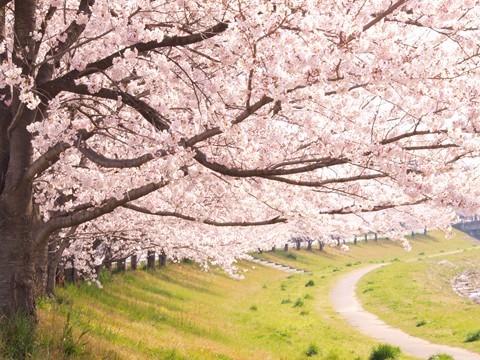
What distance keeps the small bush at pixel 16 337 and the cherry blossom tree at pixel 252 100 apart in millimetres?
380

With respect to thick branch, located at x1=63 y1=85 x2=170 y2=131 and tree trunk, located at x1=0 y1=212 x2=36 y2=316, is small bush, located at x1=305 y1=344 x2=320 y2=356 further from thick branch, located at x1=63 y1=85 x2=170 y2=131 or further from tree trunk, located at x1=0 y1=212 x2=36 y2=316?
thick branch, located at x1=63 y1=85 x2=170 y2=131

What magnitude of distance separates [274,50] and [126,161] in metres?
2.53

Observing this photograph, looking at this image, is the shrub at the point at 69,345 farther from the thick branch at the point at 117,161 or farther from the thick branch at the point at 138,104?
the thick branch at the point at 138,104

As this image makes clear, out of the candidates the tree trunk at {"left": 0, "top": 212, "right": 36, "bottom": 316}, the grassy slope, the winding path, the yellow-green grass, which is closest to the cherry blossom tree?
the tree trunk at {"left": 0, "top": 212, "right": 36, "bottom": 316}

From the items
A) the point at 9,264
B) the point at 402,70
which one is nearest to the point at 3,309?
the point at 9,264

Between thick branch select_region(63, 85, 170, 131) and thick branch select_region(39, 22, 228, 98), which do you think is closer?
thick branch select_region(39, 22, 228, 98)

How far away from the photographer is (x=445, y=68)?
646cm

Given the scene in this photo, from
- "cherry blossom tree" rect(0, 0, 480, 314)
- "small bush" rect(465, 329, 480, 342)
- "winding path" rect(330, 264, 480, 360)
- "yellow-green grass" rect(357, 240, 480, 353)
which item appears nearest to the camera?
"cherry blossom tree" rect(0, 0, 480, 314)

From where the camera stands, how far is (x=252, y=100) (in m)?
7.52

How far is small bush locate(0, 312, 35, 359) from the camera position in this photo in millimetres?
7195

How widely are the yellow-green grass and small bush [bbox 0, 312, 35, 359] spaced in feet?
44.2

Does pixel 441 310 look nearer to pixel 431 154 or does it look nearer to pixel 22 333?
pixel 431 154

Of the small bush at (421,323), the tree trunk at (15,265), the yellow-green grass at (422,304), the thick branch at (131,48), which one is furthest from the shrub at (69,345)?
the small bush at (421,323)

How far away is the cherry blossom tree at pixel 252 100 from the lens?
5922 millimetres
